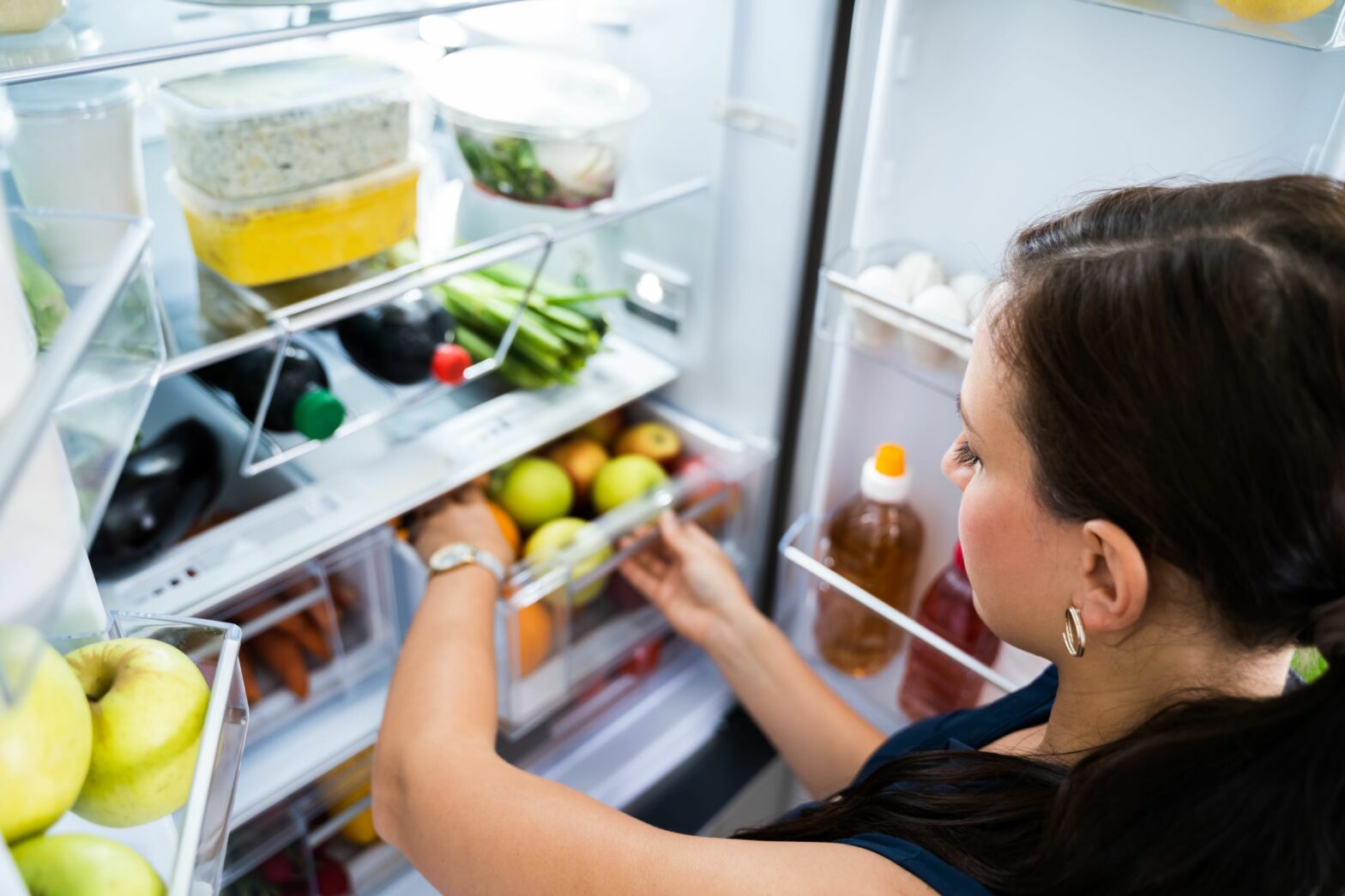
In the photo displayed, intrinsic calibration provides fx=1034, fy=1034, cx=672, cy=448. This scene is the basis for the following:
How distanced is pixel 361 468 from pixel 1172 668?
0.75 m

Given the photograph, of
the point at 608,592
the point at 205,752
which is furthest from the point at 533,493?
the point at 205,752

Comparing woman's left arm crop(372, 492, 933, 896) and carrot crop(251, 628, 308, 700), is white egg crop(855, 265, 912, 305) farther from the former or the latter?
carrot crop(251, 628, 308, 700)

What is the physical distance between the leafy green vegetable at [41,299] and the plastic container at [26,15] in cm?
15

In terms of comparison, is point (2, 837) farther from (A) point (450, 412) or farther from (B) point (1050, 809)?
(A) point (450, 412)

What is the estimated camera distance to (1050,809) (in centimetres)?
62

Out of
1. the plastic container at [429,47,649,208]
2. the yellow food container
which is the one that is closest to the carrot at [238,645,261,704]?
the yellow food container

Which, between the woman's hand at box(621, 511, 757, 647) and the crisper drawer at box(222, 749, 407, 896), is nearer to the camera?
the crisper drawer at box(222, 749, 407, 896)

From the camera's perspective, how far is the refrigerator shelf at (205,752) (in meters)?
0.49

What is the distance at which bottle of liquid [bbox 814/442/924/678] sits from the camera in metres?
1.09

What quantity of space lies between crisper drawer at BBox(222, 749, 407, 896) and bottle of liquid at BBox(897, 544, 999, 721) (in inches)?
23.2

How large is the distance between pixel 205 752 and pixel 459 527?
595 millimetres

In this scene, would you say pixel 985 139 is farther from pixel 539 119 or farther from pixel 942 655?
pixel 942 655

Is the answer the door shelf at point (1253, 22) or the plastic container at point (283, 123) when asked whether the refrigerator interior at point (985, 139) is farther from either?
the plastic container at point (283, 123)

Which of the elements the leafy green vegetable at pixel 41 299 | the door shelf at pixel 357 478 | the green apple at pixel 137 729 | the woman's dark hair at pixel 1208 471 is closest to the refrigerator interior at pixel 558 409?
the door shelf at pixel 357 478
